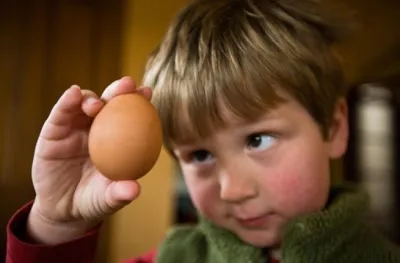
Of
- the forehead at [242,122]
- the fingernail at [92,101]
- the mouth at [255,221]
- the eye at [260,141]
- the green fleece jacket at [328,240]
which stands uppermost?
the fingernail at [92,101]

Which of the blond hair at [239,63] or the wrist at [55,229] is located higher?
the blond hair at [239,63]

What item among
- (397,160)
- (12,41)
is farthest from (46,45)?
(397,160)

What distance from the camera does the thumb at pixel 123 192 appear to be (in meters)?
0.57

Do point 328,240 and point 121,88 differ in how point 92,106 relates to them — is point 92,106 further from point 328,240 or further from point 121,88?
point 328,240

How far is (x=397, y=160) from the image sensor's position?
3.15m

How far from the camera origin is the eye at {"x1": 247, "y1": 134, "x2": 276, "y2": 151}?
0.73 metres

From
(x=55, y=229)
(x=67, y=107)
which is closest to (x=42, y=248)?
(x=55, y=229)

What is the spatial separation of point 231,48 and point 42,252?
1.11ft

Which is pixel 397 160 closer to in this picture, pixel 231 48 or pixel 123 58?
pixel 123 58

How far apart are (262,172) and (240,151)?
0.12 ft

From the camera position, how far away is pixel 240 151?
72 centimetres

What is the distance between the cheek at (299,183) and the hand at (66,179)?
0.66 feet

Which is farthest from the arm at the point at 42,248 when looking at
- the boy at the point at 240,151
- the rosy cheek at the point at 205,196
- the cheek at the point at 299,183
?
the cheek at the point at 299,183

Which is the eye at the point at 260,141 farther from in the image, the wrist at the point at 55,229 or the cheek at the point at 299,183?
the wrist at the point at 55,229
